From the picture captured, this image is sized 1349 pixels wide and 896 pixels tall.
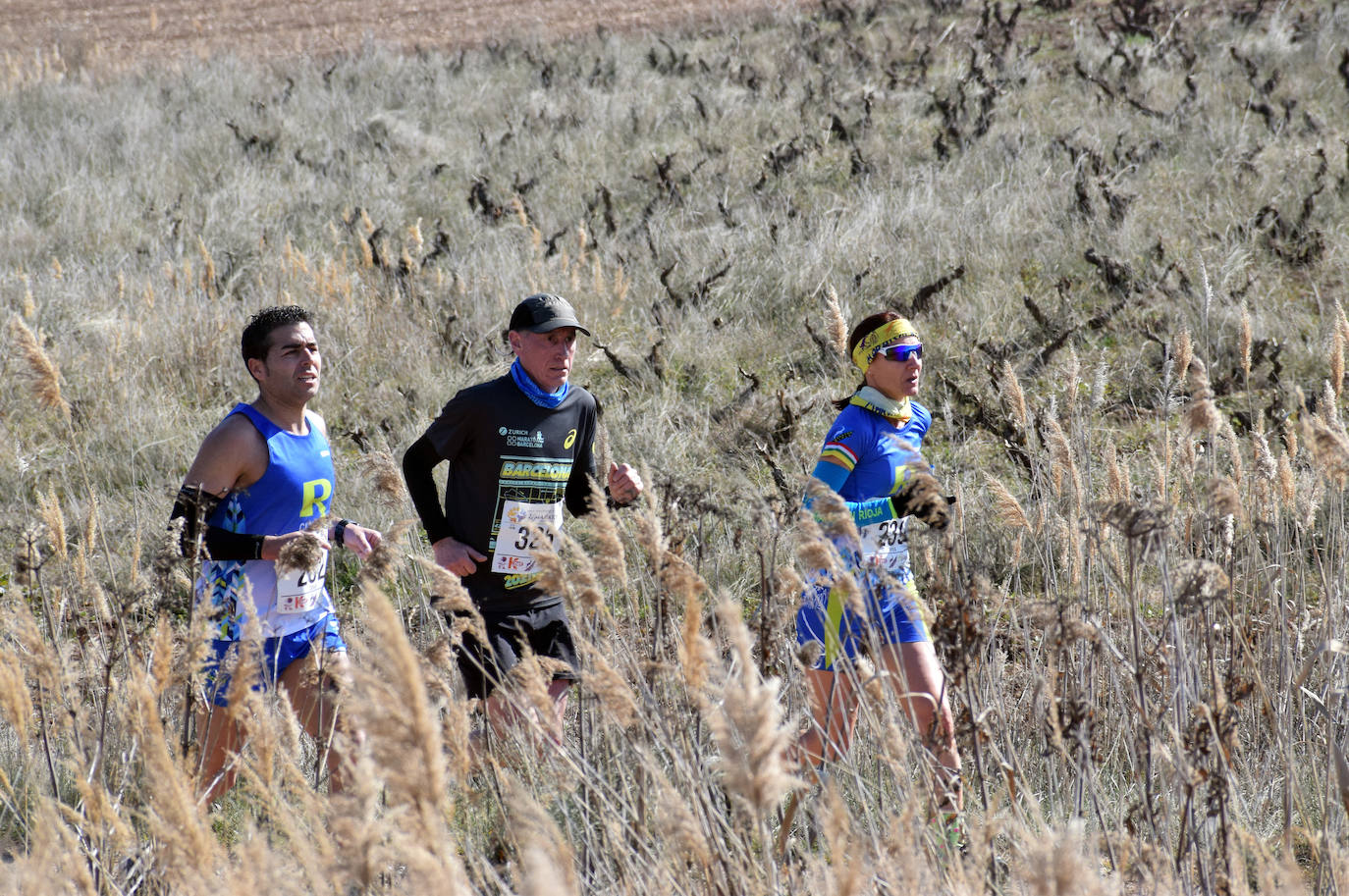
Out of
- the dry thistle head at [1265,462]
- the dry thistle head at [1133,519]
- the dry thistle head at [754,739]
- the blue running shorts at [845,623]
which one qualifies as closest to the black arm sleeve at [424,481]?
the blue running shorts at [845,623]

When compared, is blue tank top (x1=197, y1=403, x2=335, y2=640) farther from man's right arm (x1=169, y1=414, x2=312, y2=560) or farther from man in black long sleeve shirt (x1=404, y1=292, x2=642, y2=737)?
man in black long sleeve shirt (x1=404, y1=292, x2=642, y2=737)

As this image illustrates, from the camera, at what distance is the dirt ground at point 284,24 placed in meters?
19.4

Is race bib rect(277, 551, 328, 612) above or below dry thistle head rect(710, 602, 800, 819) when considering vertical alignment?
below

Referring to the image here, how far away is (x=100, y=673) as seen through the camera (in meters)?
3.88

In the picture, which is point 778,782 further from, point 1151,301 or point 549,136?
point 549,136

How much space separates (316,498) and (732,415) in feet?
9.12

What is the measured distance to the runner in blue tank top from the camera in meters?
3.32

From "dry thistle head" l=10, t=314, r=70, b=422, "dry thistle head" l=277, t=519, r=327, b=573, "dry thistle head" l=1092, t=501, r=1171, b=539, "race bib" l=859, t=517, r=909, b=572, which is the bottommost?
"race bib" l=859, t=517, r=909, b=572

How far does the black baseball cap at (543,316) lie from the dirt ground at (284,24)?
51.2 ft

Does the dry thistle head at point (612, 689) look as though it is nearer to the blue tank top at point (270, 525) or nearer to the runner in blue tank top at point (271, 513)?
the runner in blue tank top at point (271, 513)

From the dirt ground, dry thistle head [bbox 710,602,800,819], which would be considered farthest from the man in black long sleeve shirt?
the dirt ground

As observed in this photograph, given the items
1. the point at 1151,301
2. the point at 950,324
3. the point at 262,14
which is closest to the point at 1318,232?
the point at 1151,301

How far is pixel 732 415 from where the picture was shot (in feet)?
19.5

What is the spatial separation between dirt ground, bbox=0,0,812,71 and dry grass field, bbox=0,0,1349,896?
4.86 feet
